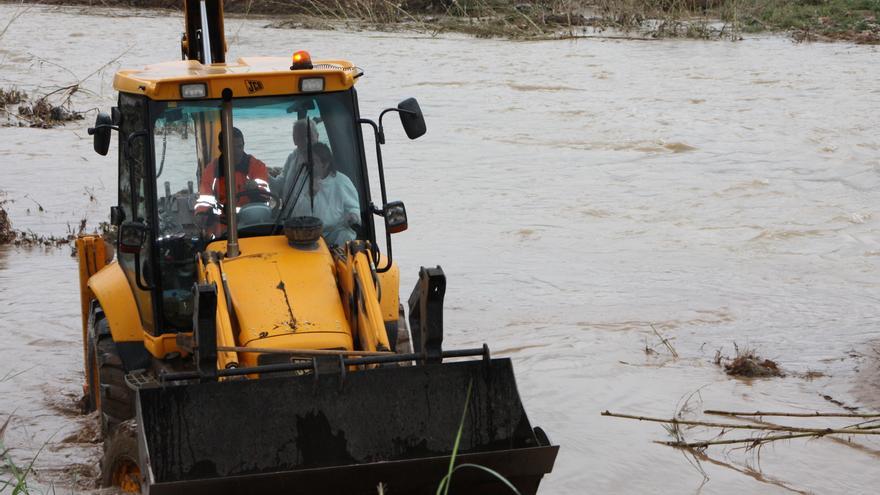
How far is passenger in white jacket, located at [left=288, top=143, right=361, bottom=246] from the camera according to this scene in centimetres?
599

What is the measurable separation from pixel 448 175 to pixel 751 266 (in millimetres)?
4846

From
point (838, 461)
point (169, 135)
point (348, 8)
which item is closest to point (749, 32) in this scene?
point (348, 8)

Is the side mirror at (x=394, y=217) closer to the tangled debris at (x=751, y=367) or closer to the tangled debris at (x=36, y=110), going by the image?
the tangled debris at (x=751, y=367)

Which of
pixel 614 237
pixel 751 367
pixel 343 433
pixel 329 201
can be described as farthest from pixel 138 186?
pixel 614 237

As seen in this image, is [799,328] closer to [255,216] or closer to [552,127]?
[255,216]

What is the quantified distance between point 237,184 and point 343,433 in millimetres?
1553

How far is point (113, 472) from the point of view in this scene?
5.48m

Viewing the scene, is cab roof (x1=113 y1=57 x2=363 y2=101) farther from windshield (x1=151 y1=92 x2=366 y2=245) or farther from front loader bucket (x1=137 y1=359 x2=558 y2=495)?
front loader bucket (x1=137 y1=359 x2=558 y2=495)

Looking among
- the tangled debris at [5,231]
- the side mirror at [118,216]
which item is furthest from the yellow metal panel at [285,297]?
the tangled debris at [5,231]

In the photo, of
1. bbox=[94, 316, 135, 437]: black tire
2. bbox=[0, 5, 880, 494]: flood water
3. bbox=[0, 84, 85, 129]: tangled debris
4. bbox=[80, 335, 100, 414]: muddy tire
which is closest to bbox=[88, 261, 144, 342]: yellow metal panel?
bbox=[94, 316, 135, 437]: black tire

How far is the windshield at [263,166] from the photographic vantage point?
5855 mm

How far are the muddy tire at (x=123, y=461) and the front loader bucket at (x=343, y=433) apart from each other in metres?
0.51

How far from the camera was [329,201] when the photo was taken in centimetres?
605

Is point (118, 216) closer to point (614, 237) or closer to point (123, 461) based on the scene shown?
point (123, 461)
